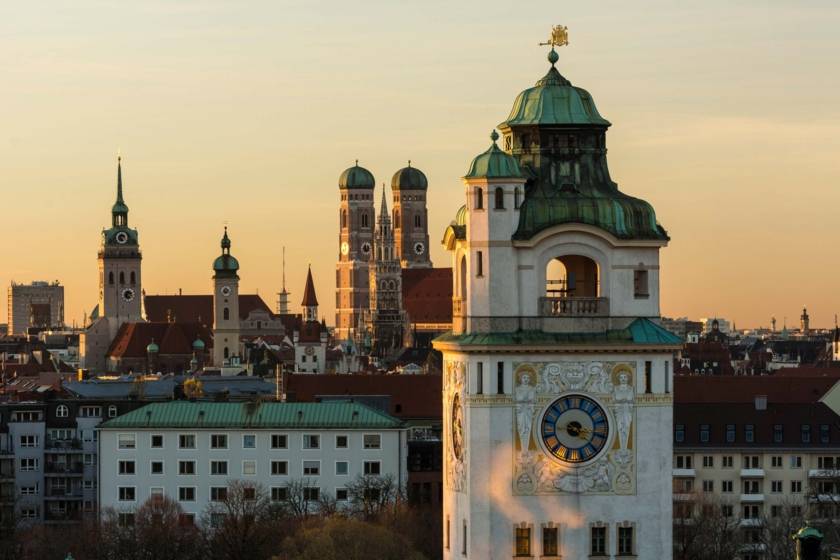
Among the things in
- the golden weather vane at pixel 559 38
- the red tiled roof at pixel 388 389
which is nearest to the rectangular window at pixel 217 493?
the red tiled roof at pixel 388 389

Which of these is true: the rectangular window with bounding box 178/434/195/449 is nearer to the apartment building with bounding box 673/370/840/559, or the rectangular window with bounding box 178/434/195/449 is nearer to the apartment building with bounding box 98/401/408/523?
the apartment building with bounding box 98/401/408/523

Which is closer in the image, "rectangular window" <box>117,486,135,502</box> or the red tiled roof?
"rectangular window" <box>117,486,135,502</box>

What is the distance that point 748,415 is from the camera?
11350 cm

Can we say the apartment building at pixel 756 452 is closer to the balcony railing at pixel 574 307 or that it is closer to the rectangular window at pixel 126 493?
the rectangular window at pixel 126 493

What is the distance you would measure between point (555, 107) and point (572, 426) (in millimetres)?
5692

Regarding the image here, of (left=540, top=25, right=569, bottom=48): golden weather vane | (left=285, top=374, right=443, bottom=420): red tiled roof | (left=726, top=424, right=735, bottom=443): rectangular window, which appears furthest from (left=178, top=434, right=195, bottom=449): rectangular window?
(left=540, top=25, right=569, bottom=48): golden weather vane

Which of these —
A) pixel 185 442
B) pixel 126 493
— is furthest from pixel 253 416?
pixel 126 493

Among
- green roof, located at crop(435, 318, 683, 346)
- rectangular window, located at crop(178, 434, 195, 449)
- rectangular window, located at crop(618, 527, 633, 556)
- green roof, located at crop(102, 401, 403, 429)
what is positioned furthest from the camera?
green roof, located at crop(102, 401, 403, 429)

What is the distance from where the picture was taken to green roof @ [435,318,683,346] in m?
49.6

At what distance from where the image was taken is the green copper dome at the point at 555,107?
50969 mm

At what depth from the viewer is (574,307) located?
164ft

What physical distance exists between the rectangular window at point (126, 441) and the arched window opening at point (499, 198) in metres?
59.9

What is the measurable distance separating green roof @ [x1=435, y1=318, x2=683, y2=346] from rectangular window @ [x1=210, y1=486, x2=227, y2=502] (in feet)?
186

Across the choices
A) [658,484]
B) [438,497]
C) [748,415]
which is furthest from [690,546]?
[658,484]
